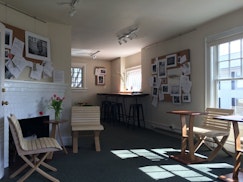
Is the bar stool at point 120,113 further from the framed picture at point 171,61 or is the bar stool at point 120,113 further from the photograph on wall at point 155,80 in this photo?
the framed picture at point 171,61

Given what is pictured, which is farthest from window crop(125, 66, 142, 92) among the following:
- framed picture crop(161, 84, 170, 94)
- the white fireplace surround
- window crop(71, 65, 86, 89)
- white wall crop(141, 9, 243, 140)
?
the white fireplace surround

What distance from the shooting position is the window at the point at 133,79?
7.75 m

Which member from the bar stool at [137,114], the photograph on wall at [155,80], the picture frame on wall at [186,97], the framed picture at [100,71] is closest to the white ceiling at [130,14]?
the photograph on wall at [155,80]

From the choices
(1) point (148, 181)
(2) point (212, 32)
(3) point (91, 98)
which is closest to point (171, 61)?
(2) point (212, 32)

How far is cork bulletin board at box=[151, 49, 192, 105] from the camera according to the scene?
17.0 feet

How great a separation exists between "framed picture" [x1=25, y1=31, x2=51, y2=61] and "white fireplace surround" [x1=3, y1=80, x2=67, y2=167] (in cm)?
49

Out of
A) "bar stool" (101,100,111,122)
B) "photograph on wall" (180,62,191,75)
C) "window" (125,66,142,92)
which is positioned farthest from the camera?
"bar stool" (101,100,111,122)

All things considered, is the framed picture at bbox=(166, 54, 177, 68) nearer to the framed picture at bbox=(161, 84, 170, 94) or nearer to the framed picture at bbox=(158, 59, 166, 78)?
the framed picture at bbox=(158, 59, 166, 78)

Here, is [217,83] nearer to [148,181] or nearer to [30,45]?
[148,181]

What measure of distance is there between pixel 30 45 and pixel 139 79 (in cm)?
428

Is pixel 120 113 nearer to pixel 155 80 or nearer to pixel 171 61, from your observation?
pixel 155 80

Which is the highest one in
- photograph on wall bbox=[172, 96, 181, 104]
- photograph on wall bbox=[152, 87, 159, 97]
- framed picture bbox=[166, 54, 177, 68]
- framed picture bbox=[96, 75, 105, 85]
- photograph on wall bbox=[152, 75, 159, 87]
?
framed picture bbox=[166, 54, 177, 68]

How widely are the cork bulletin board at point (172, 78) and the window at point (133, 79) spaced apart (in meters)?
1.25

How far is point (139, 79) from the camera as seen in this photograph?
7.73m
